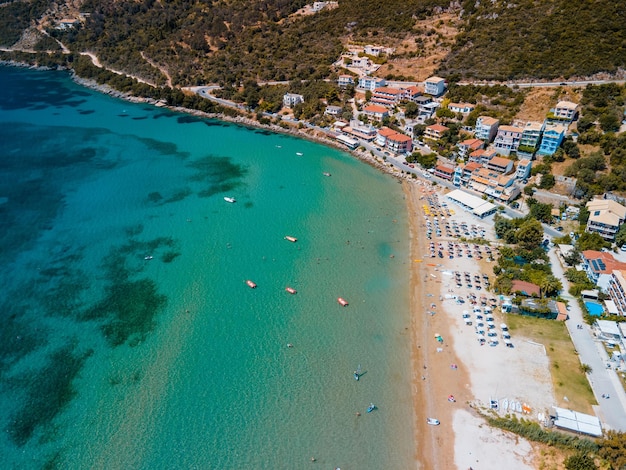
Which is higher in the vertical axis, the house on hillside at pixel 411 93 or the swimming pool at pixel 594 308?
the house on hillside at pixel 411 93

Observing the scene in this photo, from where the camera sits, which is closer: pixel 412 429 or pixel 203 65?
pixel 412 429

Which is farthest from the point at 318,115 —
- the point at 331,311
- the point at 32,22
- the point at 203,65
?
the point at 32,22

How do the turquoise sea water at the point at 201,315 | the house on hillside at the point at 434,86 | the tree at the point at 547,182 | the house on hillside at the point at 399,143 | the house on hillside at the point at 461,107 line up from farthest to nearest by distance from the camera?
the house on hillside at the point at 434,86 → the house on hillside at the point at 461,107 → the house on hillside at the point at 399,143 → the tree at the point at 547,182 → the turquoise sea water at the point at 201,315

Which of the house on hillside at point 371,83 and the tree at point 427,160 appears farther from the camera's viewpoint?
the house on hillside at point 371,83

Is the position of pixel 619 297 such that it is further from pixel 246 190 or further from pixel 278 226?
pixel 246 190

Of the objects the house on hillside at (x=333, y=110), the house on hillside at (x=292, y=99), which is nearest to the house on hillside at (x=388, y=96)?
the house on hillside at (x=333, y=110)

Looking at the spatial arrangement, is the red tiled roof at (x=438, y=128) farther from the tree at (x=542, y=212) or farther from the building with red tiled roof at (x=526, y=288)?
the building with red tiled roof at (x=526, y=288)
